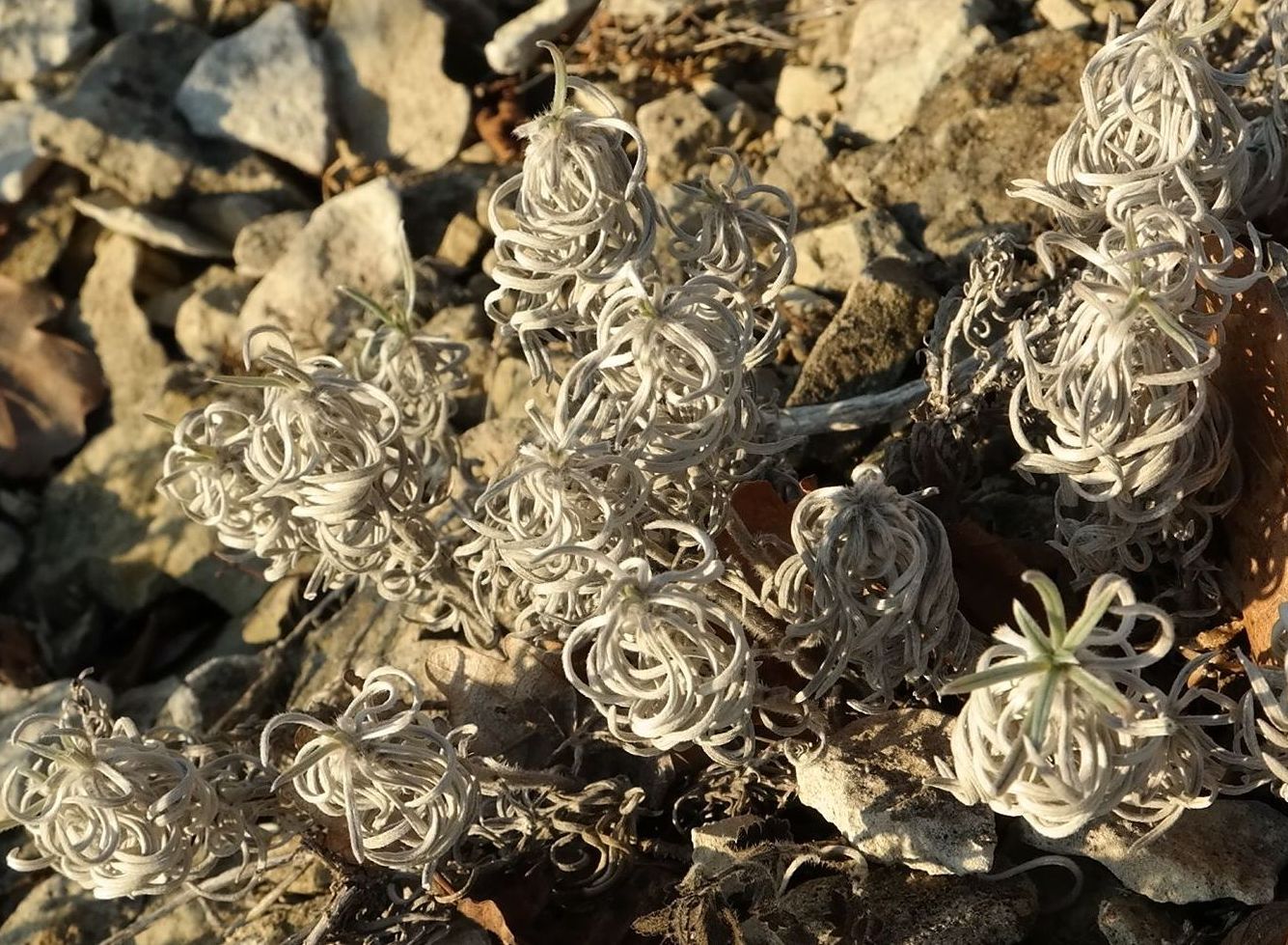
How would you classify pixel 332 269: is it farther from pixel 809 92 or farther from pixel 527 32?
A: pixel 809 92

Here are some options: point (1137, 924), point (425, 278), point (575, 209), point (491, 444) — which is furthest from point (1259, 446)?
point (425, 278)

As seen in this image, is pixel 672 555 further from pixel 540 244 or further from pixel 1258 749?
pixel 1258 749

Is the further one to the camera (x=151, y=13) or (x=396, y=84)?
(x=151, y=13)

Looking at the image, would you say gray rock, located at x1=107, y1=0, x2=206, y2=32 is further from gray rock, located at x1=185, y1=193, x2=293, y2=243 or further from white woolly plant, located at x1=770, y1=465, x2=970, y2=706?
white woolly plant, located at x1=770, y1=465, x2=970, y2=706

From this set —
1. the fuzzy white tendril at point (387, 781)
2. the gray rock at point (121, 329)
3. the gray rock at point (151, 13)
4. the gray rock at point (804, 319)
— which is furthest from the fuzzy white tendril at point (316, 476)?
the gray rock at point (151, 13)

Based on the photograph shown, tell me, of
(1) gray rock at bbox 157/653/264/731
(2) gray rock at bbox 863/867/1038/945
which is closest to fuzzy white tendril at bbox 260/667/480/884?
(2) gray rock at bbox 863/867/1038/945

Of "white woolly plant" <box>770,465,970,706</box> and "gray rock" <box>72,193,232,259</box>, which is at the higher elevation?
"white woolly plant" <box>770,465,970,706</box>

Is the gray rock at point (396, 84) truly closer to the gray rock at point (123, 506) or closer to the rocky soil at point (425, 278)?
the rocky soil at point (425, 278)
